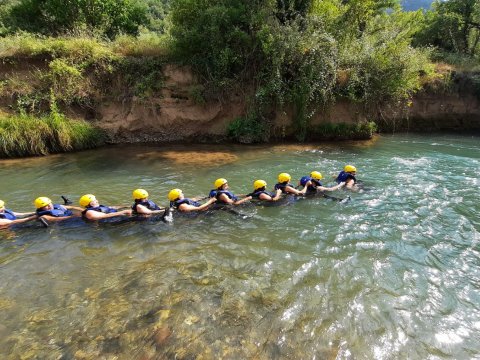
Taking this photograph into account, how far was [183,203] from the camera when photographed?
8195 mm

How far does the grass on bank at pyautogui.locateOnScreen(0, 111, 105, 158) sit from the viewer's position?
498 inches

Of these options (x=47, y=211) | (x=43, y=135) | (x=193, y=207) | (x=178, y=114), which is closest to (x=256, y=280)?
(x=193, y=207)

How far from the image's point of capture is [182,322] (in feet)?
15.0

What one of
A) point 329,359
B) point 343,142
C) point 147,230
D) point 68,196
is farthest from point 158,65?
point 329,359

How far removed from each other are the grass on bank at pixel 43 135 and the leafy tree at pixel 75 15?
7347mm

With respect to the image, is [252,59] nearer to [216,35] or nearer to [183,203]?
[216,35]

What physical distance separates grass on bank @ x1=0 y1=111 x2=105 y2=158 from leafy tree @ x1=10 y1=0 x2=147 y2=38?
735 cm

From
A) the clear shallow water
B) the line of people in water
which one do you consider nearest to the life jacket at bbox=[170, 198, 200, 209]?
the line of people in water

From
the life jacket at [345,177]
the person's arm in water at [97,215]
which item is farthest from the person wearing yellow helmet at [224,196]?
the life jacket at [345,177]

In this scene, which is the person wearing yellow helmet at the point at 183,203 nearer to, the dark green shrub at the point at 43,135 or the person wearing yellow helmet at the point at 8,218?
the person wearing yellow helmet at the point at 8,218

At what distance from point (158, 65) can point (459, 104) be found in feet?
57.7

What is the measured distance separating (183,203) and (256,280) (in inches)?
133

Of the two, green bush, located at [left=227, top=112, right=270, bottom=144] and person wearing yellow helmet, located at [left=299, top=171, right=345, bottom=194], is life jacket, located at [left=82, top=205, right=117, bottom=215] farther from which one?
green bush, located at [left=227, top=112, right=270, bottom=144]

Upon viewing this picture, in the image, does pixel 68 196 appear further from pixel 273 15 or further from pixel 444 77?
pixel 444 77
